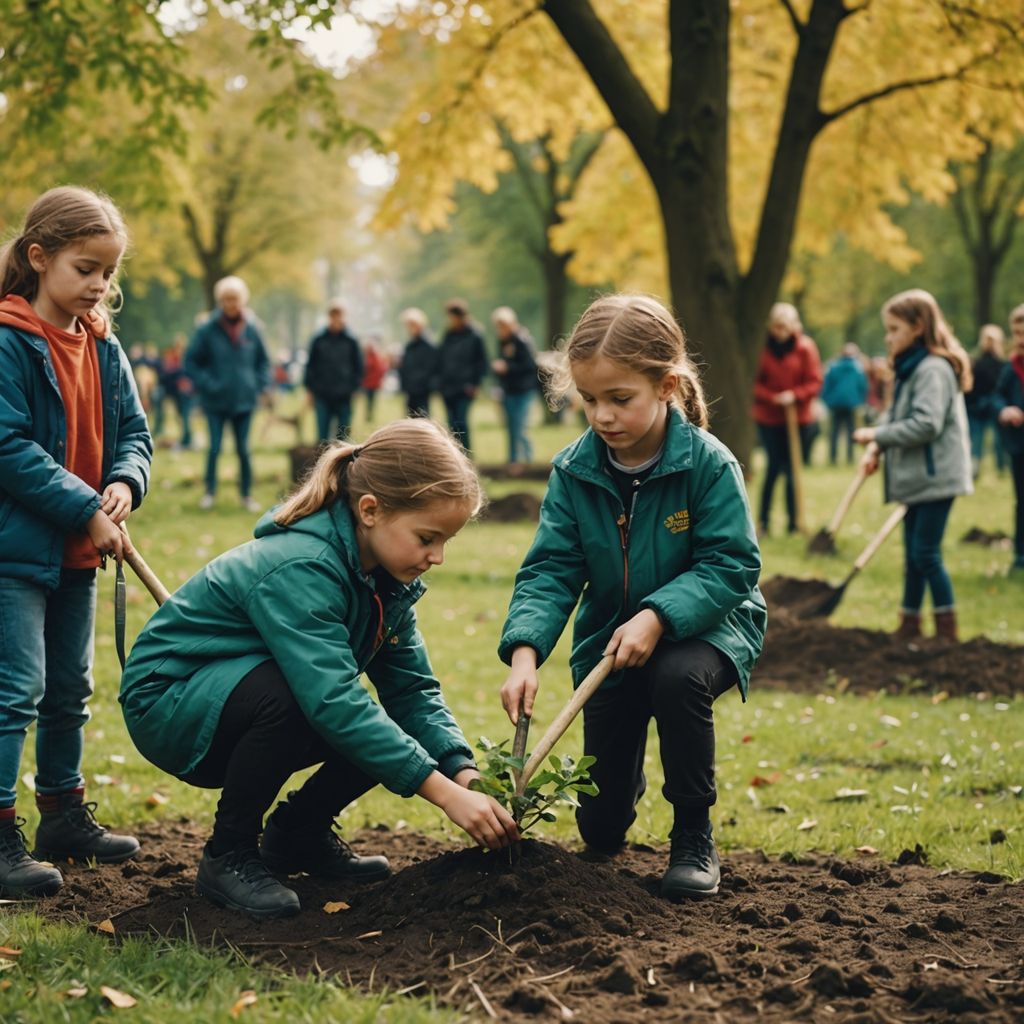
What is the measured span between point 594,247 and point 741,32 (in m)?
4.86

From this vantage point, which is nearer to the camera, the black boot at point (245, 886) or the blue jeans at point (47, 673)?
the black boot at point (245, 886)

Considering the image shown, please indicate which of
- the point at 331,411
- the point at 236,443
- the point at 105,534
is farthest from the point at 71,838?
the point at 331,411

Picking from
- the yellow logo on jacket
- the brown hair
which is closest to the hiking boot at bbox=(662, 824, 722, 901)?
the yellow logo on jacket

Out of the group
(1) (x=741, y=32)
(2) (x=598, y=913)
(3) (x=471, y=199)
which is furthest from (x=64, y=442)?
(3) (x=471, y=199)

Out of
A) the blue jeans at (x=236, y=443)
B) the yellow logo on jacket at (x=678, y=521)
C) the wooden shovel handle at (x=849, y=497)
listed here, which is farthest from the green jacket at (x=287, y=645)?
the blue jeans at (x=236, y=443)

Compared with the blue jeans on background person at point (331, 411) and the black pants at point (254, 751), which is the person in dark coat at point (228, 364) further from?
the black pants at point (254, 751)

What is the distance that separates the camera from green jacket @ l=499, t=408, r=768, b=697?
3807 millimetres

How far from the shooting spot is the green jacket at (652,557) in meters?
3.81

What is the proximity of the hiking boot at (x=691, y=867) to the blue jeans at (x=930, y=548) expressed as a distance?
445 centimetres

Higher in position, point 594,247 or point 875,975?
point 594,247

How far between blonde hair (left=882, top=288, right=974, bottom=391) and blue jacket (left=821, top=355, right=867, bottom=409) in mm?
12445

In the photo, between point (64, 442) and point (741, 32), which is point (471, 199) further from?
point (64, 442)

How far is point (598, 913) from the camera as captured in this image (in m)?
3.41

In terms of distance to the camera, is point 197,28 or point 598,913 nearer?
point 598,913
